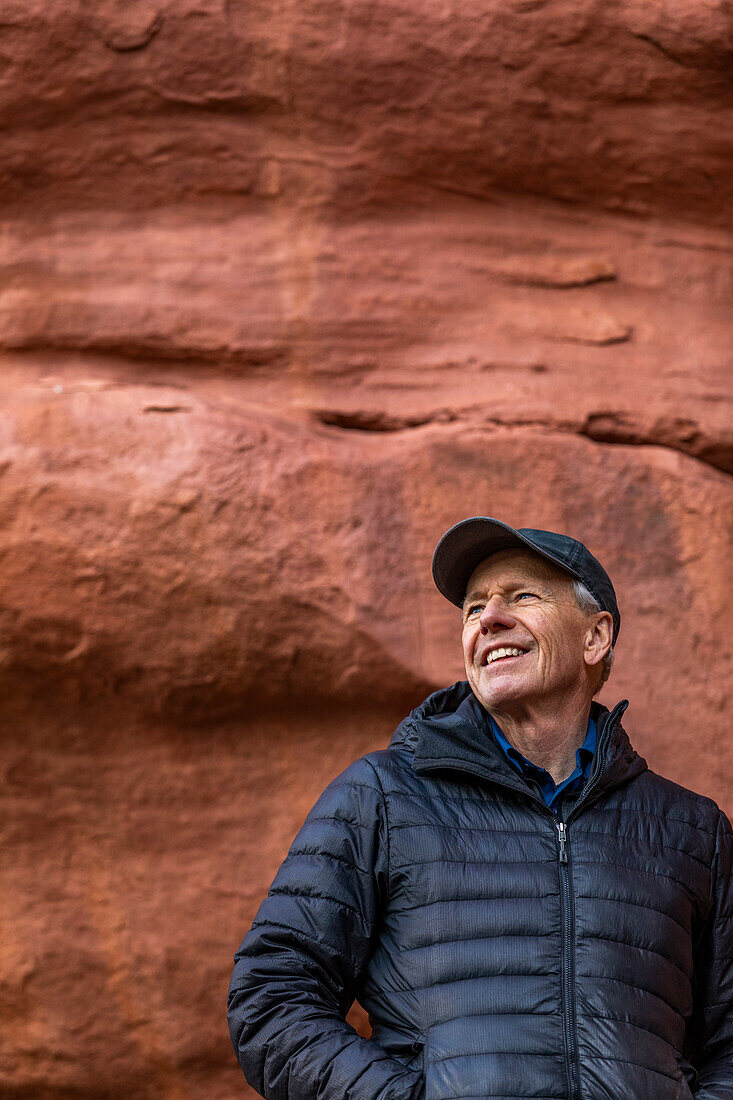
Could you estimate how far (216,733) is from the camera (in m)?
2.73

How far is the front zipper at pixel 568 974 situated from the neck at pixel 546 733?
206 mm

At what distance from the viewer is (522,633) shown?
1.97 metres

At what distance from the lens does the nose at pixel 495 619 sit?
77.7 inches

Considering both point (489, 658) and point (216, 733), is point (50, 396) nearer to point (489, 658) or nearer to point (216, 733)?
point (216, 733)

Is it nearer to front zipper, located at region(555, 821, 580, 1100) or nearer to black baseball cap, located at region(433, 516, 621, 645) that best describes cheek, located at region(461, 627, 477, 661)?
black baseball cap, located at region(433, 516, 621, 645)

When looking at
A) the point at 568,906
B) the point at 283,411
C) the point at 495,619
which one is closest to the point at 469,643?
the point at 495,619

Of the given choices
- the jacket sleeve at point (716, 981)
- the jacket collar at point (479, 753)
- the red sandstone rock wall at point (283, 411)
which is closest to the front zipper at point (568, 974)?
the jacket collar at point (479, 753)

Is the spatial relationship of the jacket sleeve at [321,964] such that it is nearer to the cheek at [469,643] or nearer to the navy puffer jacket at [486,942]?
the navy puffer jacket at [486,942]

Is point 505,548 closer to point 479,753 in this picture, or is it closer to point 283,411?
point 479,753

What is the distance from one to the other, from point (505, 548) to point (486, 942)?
72 cm

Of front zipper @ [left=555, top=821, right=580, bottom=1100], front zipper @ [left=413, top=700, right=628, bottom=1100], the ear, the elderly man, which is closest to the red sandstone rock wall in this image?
the ear

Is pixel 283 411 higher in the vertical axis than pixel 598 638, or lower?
higher

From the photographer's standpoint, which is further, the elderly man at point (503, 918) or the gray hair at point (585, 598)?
the gray hair at point (585, 598)

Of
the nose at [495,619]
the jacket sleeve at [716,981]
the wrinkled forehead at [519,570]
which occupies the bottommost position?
the jacket sleeve at [716,981]
